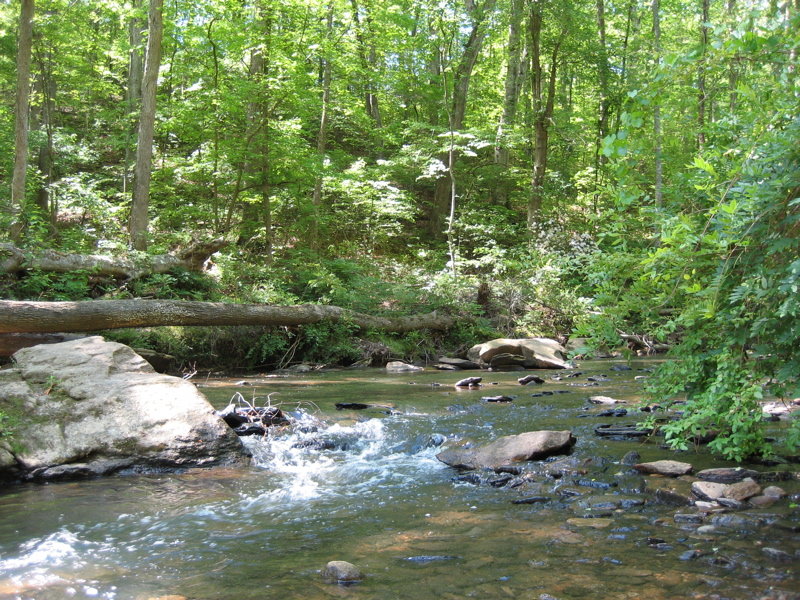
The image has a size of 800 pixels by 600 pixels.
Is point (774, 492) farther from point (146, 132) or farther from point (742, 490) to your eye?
point (146, 132)

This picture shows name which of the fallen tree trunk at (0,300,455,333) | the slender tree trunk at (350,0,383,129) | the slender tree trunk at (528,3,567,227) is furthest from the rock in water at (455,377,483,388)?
the slender tree trunk at (350,0,383,129)

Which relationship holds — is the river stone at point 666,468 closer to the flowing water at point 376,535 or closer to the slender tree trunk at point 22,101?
the flowing water at point 376,535

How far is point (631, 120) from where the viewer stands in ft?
11.9

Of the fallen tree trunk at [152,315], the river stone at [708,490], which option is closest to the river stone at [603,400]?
the river stone at [708,490]

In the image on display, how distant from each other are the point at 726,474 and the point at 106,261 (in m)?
11.2

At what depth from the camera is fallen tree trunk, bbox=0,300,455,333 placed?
8.59m

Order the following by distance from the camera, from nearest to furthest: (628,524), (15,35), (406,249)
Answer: (628,524)
(15,35)
(406,249)

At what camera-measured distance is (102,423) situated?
5.72 m

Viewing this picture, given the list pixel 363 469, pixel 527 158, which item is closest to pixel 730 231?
pixel 363 469

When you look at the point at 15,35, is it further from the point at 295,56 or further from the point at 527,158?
the point at 527,158

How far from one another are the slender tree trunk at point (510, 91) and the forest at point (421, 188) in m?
0.13

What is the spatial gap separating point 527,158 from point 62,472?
72.3ft

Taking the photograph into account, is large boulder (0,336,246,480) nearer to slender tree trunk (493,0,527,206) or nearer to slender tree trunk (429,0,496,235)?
slender tree trunk (493,0,527,206)

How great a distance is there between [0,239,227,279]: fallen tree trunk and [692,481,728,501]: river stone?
35.8 ft
